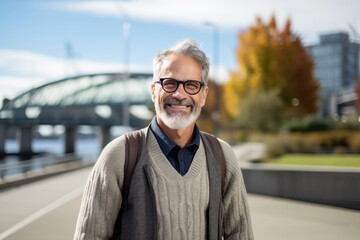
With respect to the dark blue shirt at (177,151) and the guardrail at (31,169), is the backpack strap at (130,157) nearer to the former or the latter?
the dark blue shirt at (177,151)

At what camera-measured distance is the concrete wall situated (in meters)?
10.2

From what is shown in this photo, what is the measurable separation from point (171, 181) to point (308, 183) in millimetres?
8897

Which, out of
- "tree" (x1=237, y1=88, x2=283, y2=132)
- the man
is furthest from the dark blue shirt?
"tree" (x1=237, y1=88, x2=283, y2=132)

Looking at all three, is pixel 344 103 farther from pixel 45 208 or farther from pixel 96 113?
pixel 45 208

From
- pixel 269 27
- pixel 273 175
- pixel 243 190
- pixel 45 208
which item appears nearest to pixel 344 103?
pixel 269 27

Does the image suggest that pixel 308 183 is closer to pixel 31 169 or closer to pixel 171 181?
pixel 171 181

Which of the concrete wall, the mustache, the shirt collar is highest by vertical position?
the mustache

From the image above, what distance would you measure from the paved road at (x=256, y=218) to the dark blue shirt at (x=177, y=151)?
4709 mm

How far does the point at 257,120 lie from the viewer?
2580cm

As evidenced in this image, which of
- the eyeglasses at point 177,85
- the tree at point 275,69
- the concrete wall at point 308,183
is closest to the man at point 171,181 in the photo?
the eyeglasses at point 177,85

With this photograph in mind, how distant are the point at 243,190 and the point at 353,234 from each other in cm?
530

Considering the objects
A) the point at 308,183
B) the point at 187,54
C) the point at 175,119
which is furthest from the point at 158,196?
the point at 308,183

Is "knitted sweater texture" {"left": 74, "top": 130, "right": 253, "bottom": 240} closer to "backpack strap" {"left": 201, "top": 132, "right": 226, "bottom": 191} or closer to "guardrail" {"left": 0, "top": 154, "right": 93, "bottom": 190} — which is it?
"backpack strap" {"left": 201, "top": 132, "right": 226, "bottom": 191}

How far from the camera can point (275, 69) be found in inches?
1115
